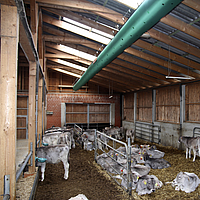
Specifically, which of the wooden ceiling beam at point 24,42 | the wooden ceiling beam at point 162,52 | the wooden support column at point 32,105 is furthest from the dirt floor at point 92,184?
the wooden ceiling beam at point 162,52

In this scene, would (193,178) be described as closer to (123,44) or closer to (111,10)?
(123,44)

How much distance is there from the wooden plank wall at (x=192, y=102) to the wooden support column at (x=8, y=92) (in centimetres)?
987

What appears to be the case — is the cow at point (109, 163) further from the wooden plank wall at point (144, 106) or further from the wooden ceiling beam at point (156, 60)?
the wooden plank wall at point (144, 106)

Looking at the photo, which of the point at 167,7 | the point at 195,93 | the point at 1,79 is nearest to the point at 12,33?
the point at 1,79

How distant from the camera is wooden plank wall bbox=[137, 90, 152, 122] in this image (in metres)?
14.7

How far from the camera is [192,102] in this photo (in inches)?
414

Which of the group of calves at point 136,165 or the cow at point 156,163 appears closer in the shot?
the group of calves at point 136,165

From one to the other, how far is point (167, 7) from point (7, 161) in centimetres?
335

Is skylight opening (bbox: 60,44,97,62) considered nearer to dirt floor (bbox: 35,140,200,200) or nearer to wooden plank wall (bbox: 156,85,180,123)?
wooden plank wall (bbox: 156,85,180,123)

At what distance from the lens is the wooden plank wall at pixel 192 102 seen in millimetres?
10172

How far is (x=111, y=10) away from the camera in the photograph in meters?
6.28

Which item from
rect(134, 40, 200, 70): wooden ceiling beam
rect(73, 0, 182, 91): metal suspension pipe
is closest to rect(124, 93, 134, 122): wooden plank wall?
rect(134, 40, 200, 70): wooden ceiling beam

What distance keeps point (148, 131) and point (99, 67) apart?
8.64m

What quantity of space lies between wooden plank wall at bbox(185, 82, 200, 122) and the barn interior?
0.06 m
